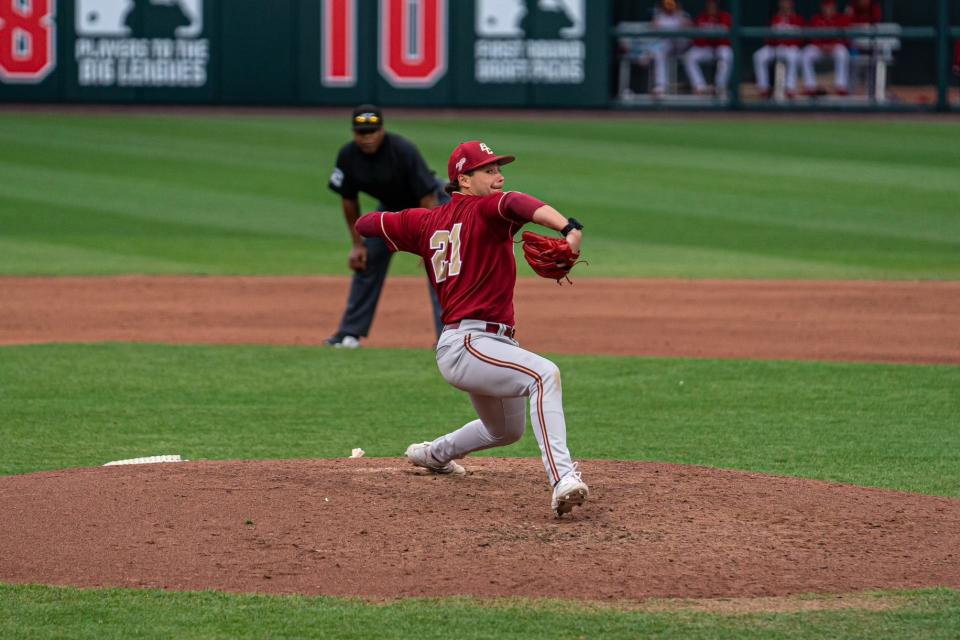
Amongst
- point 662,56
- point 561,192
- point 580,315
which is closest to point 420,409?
point 580,315

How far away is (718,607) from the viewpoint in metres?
5.13

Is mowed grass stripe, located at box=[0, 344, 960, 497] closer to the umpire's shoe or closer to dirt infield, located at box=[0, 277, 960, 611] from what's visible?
the umpire's shoe

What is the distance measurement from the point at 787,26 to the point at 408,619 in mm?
21637

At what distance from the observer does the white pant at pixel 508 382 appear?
6055mm

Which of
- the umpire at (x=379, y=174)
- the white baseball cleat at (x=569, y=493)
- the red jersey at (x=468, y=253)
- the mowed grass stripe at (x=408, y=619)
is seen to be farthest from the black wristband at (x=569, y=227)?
the umpire at (x=379, y=174)

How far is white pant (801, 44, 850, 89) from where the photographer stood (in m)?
24.8

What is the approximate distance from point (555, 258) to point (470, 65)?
19.6 m

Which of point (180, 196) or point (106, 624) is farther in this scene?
point (180, 196)

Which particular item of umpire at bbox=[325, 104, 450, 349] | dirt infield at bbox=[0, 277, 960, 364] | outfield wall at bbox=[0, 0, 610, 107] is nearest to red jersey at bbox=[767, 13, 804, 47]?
outfield wall at bbox=[0, 0, 610, 107]

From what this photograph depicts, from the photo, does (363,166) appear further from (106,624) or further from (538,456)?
(106,624)

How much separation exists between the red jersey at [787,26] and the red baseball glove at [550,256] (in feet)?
65.7

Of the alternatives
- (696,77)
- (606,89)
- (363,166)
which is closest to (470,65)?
(606,89)

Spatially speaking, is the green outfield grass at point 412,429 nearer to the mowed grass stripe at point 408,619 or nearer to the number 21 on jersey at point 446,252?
the mowed grass stripe at point 408,619

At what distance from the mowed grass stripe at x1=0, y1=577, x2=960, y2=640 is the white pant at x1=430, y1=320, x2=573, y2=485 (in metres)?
0.99
